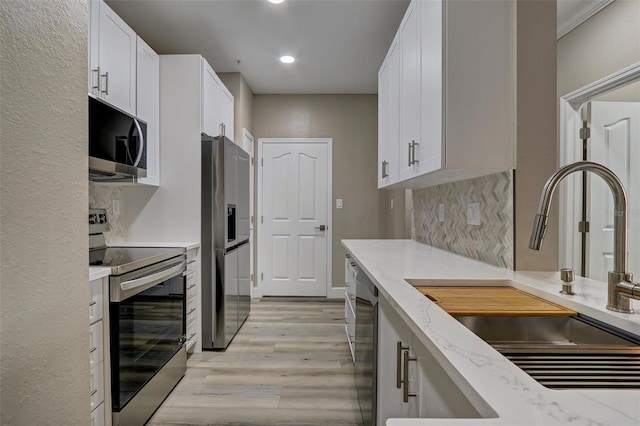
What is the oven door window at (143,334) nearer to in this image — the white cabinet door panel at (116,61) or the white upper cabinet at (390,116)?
the white cabinet door panel at (116,61)

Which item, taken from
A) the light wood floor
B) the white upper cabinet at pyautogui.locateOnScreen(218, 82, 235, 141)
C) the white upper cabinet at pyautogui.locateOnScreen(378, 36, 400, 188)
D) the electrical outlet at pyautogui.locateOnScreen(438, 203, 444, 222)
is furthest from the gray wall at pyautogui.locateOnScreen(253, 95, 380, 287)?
the electrical outlet at pyautogui.locateOnScreen(438, 203, 444, 222)

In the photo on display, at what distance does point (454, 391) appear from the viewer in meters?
0.78

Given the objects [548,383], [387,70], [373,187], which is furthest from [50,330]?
[373,187]

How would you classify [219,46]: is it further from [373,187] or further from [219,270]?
[373,187]

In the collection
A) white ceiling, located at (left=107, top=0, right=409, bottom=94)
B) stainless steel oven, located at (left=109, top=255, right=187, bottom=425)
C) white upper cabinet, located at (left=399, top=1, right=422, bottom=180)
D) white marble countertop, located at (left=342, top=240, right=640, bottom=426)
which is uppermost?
white ceiling, located at (left=107, top=0, right=409, bottom=94)

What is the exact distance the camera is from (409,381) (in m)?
1.12

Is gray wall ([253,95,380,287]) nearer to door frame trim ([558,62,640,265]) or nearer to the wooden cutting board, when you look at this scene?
door frame trim ([558,62,640,265])

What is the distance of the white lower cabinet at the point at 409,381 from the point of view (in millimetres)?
804

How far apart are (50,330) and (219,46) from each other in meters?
3.15

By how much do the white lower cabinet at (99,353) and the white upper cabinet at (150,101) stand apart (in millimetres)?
1229

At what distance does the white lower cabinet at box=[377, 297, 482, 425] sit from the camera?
80 centimetres

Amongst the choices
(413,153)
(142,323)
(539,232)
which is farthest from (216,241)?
(539,232)

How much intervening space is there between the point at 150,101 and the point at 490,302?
2666mm

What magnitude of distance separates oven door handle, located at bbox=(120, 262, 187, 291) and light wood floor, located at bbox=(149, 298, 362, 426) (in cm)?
74
